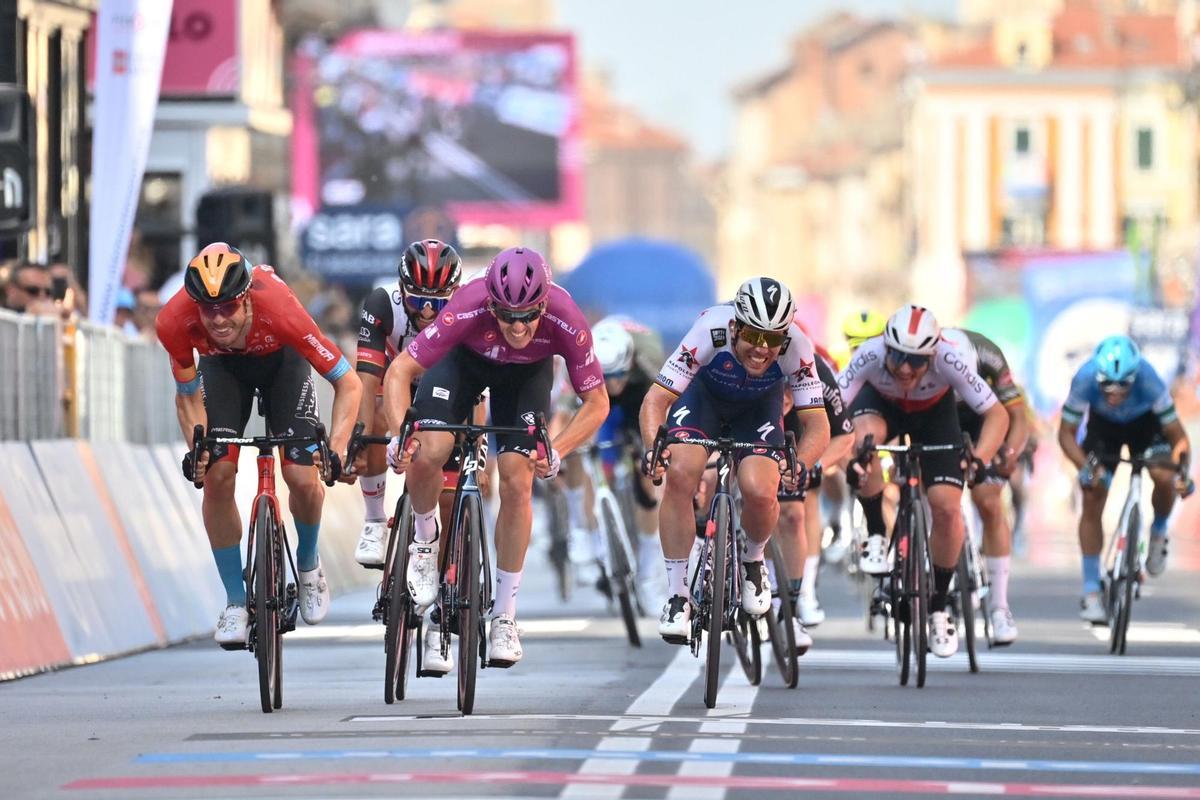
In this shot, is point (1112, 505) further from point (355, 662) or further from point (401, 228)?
point (355, 662)

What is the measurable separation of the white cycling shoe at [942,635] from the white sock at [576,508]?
5.55 meters

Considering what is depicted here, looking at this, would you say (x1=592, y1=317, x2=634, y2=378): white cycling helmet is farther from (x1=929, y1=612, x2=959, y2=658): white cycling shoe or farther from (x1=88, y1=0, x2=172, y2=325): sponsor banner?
(x1=88, y1=0, x2=172, y2=325): sponsor banner

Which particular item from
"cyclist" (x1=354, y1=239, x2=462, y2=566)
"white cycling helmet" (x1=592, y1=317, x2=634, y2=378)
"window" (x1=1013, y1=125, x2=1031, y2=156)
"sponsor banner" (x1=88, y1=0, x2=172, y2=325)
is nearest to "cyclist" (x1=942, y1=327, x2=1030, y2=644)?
"white cycling helmet" (x1=592, y1=317, x2=634, y2=378)

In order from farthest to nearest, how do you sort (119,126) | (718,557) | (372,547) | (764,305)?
(119,126)
(372,547)
(764,305)
(718,557)

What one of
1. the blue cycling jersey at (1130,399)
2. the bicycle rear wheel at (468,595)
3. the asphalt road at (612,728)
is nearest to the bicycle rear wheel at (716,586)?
the asphalt road at (612,728)

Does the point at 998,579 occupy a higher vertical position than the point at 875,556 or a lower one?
lower

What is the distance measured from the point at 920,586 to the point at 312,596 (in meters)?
3.15

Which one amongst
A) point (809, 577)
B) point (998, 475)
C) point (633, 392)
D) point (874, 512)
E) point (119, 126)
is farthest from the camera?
point (119, 126)

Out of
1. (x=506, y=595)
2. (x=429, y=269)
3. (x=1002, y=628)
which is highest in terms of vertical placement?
(x=429, y=269)

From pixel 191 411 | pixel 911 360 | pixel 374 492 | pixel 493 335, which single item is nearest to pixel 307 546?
pixel 191 411

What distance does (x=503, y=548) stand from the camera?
12859mm

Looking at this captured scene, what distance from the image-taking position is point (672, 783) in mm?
10008

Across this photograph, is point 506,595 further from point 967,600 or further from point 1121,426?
point 1121,426

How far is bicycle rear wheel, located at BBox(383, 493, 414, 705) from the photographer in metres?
13.0
